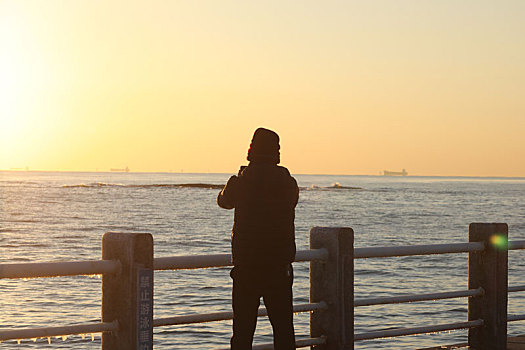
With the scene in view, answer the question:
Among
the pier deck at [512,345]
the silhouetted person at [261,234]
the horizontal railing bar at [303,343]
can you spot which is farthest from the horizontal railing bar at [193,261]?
the pier deck at [512,345]

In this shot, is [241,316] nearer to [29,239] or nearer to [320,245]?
[320,245]

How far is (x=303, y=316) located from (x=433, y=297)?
521 inches

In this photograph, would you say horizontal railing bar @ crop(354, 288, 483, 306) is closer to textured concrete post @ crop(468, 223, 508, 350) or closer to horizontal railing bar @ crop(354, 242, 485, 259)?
textured concrete post @ crop(468, 223, 508, 350)

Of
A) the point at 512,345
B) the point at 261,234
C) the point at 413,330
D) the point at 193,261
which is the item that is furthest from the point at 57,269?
the point at 512,345

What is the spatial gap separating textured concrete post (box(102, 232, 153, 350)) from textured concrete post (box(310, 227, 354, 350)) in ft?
5.48

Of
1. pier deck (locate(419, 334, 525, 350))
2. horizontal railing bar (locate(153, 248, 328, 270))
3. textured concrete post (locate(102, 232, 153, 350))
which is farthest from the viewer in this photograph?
pier deck (locate(419, 334, 525, 350))

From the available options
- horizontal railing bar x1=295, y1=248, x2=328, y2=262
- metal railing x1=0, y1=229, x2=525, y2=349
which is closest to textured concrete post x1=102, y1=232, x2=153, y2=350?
metal railing x1=0, y1=229, x2=525, y2=349

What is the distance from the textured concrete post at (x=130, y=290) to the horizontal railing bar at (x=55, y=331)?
9 centimetres

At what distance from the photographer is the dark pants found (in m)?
5.65

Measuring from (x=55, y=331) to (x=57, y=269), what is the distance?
0.39 meters

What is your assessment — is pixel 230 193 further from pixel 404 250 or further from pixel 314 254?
pixel 404 250

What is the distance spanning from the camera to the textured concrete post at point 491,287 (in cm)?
774

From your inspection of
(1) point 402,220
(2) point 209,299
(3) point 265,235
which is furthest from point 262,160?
(1) point 402,220

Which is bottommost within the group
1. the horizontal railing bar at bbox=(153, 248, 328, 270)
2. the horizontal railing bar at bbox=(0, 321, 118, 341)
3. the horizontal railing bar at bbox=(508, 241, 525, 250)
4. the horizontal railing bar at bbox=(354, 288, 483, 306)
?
the horizontal railing bar at bbox=(354, 288, 483, 306)
